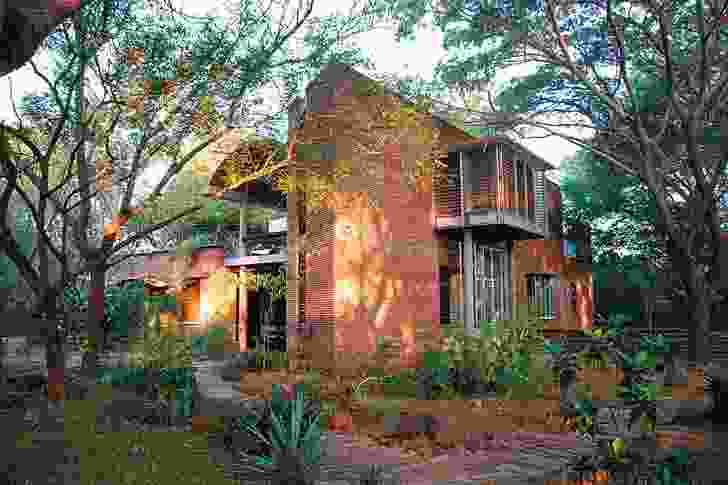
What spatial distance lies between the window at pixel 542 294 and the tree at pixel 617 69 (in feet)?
25.6

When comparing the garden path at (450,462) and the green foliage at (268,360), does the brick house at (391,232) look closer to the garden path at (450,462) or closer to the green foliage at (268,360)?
the green foliage at (268,360)

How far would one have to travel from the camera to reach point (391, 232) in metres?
14.3

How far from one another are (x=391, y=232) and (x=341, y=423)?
7.30 meters

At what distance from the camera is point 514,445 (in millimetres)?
6355

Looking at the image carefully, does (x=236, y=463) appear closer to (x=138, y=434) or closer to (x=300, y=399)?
(x=300, y=399)

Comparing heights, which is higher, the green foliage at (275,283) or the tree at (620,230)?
the tree at (620,230)

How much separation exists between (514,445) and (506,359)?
3.54 metres

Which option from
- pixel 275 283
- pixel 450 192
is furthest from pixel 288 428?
pixel 275 283

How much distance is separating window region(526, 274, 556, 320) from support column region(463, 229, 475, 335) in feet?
16.9

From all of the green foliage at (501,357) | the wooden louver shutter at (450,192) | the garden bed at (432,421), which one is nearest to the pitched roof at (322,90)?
the green foliage at (501,357)

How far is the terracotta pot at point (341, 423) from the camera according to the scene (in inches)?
293

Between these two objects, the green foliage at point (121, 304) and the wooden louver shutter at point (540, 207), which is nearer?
the wooden louver shutter at point (540, 207)

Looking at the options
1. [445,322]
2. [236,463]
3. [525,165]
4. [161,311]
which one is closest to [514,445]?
[236,463]

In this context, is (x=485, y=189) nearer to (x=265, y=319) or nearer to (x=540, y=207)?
(x=540, y=207)
